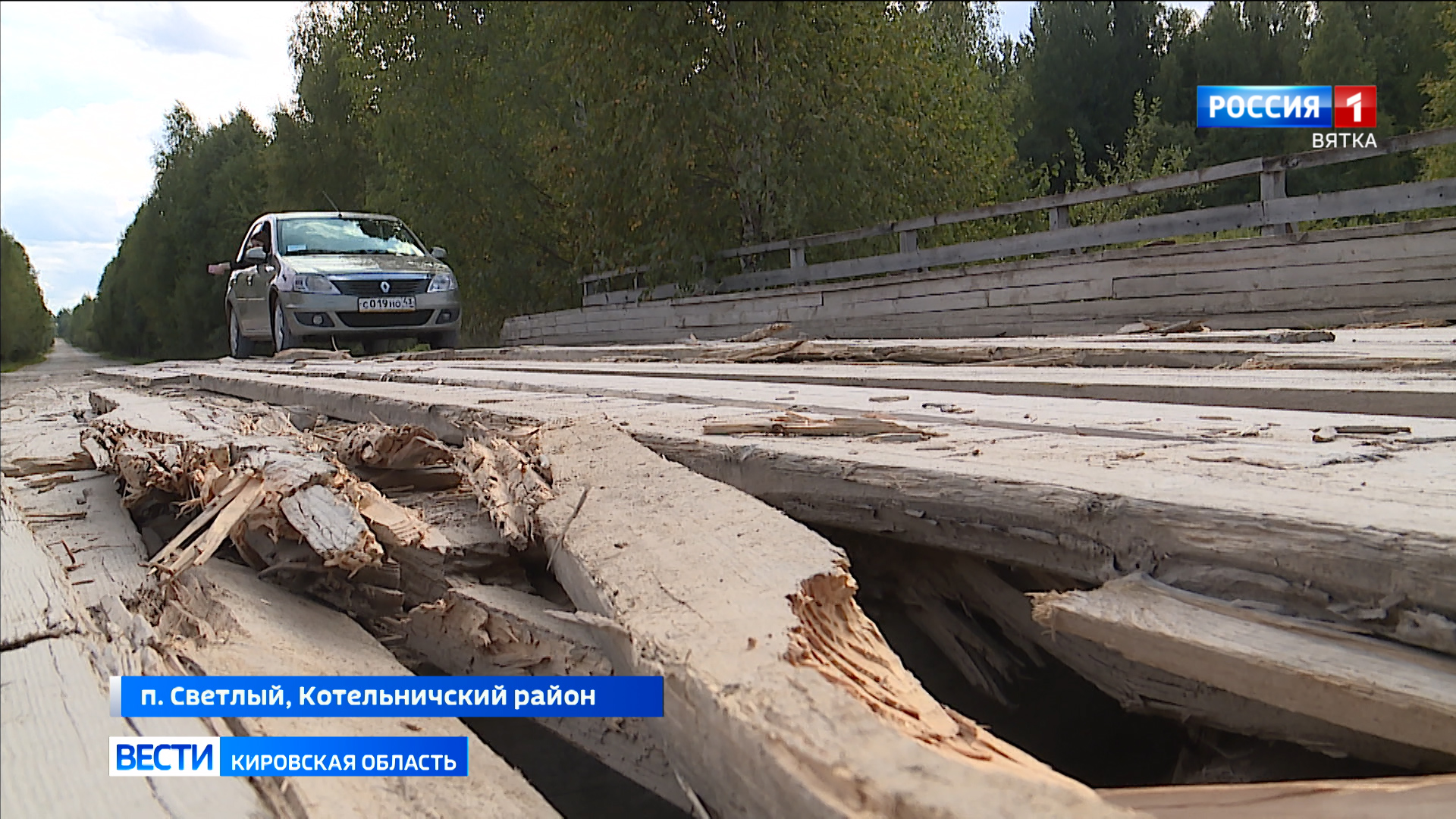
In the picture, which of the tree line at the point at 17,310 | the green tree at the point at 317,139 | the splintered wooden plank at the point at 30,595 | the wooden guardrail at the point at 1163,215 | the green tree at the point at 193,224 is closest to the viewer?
the splintered wooden plank at the point at 30,595

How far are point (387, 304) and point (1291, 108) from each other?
21.6 metres

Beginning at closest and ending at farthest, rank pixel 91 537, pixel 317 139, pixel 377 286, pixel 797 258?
pixel 91 537, pixel 377 286, pixel 797 258, pixel 317 139

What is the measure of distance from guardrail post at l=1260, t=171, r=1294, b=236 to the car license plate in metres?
7.01

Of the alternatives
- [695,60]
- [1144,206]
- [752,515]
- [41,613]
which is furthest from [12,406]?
[1144,206]

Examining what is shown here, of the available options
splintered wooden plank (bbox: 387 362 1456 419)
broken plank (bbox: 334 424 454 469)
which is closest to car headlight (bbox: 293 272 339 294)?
splintered wooden plank (bbox: 387 362 1456 419)

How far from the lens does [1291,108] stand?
22.3 metres

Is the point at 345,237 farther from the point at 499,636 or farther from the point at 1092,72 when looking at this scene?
the point at 1092,72

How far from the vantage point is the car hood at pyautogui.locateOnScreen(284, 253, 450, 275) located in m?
8.96

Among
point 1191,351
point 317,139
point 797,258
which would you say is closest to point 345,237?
point 797,258

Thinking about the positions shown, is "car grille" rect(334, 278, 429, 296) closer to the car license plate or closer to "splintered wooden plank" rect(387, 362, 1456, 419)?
the car license plate

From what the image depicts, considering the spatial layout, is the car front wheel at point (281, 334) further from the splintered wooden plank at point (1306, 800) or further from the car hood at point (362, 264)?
the splintered wooden plank at point (1306, 800)

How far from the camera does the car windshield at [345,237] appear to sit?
30.9 feet

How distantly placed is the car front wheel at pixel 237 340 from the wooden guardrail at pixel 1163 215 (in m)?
5.31

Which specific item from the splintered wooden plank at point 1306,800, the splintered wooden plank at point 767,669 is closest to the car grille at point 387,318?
the splintered wooden plank at point 767,669
